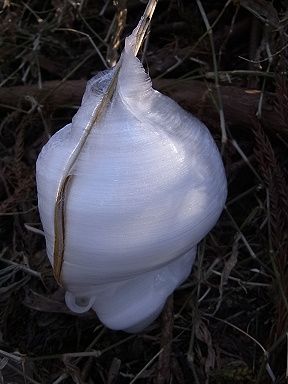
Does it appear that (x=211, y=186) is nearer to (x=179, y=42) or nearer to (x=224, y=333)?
(x=224, y=333)

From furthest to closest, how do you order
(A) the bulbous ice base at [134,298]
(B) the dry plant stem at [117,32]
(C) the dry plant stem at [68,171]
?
(B) the dry plant stem at [117,32] → (A) the bulbous ice base at [134,298] → (C) the dry plant stem at [68,171]

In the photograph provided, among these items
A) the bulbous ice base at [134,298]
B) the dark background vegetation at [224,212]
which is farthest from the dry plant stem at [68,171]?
the dark background vegetation at [224,212]

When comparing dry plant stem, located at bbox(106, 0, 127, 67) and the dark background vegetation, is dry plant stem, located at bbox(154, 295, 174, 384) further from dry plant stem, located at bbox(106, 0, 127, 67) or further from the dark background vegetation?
dry plant stem, located at bbox(106, 0, 127, 67)

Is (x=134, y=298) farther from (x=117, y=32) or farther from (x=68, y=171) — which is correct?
(x=117, y=32)

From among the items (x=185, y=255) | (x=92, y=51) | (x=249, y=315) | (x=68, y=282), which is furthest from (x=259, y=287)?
(x=92, y=51)

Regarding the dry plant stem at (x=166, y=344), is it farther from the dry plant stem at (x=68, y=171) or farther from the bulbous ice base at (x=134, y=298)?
the dry plant stem at (x=68, y=171)

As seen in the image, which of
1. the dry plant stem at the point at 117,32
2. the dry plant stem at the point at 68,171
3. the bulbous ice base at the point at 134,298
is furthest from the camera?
the dry plant stem at the point at 117,32

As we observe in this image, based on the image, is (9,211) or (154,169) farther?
(9,211)

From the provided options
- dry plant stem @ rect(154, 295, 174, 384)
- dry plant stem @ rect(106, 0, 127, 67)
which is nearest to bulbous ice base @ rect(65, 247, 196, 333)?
dry plant stem @ rect(154, 295, 174, 384)
